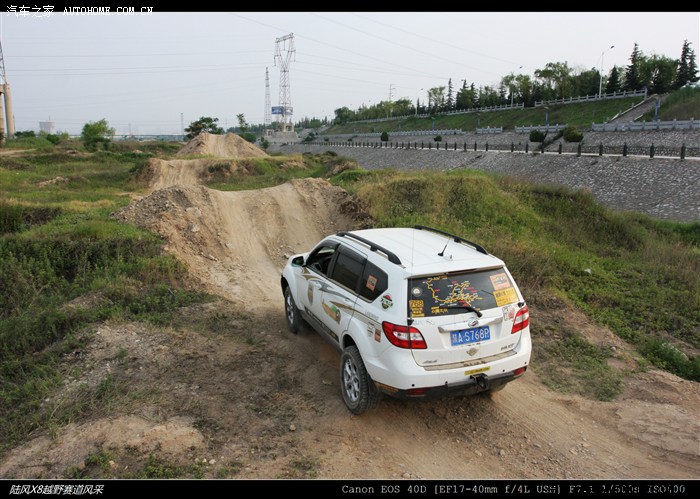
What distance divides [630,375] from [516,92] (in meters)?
79.7

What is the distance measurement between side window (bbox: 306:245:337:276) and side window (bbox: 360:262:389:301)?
3.39ft

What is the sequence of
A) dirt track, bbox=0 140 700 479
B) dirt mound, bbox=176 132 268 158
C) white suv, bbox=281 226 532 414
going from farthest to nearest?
dirt mound, bbox=176 132 268 158, white suv, bbox=281 226 532 414, dirt track, bbox=0 140 700 479

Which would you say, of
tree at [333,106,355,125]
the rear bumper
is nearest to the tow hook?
the rear bumper

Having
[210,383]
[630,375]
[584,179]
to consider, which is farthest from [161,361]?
[584,179]

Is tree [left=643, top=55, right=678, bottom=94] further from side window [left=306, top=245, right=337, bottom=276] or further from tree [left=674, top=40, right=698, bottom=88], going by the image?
side window [left=306, top=245, right=337, bottom=276]

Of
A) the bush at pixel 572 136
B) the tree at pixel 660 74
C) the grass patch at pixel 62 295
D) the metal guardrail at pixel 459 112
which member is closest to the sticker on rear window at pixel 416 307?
the grass patch at pixel 62 295

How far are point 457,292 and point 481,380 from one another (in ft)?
3.04

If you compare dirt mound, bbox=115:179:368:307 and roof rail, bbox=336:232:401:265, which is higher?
roof rail, bbox=336:232:401:265

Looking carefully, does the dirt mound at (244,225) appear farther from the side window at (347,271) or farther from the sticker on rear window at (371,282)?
the sticker on rear window at (371,282)

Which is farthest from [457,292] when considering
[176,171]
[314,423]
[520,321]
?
[176,171]

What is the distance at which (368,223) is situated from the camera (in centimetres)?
1380

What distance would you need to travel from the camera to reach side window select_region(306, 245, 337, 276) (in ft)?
21.0

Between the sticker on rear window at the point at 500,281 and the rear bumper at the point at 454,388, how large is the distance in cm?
92

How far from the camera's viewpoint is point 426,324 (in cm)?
463
